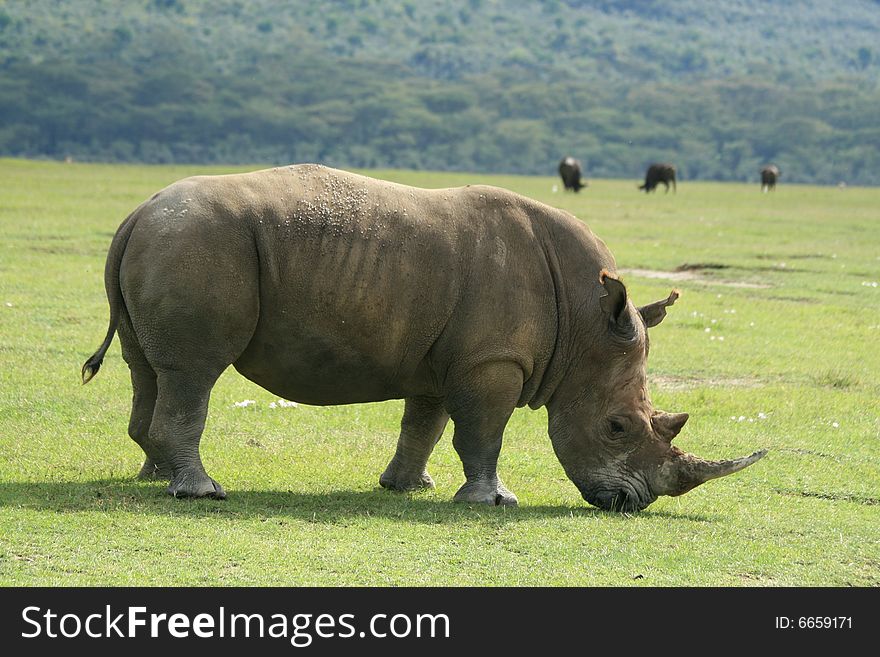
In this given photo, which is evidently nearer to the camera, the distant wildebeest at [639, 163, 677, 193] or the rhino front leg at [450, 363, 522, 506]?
the rhino front leg at [450, 363, 522, 506]

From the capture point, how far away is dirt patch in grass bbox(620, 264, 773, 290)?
2261 cm

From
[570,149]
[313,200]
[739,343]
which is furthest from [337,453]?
[570,149]

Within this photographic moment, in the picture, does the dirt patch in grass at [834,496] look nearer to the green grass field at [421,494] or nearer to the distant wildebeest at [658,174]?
the green grass field at [421,494]

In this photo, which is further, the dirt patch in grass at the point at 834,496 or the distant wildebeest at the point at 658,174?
the distant wildebeest at the point at 658,174

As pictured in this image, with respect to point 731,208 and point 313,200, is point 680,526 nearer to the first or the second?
point 313,200

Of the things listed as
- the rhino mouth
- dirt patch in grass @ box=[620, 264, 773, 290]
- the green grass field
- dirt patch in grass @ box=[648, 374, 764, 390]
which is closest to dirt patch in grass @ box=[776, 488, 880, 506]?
the green grass field

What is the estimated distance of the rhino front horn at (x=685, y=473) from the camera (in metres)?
9.02

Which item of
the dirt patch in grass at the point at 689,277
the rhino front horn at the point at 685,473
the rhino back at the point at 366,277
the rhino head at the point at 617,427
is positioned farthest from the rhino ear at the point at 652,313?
the dirt patch in grass at the point at 689,277

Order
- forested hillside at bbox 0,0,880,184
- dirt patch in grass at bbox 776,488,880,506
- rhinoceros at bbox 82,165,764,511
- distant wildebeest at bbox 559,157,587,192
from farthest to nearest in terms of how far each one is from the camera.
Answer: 1. forested hillside at bbox 0,0,880,184
2. distant wildebeest at bbox 559,157,587,192
3. dirt patch in grass at bbox 776,488,880,506
4. rhinoceros at bbox 82,165,764,511

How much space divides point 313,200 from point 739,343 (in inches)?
354

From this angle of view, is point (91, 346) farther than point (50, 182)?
No

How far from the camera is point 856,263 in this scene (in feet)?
87.4

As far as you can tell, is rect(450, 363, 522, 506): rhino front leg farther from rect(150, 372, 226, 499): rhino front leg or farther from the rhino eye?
rect(150, 372, 226, 499): rhino front leg

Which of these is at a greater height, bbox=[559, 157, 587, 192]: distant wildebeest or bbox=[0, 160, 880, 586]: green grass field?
bbox=[0, 160, 880, 586]: green grass field
